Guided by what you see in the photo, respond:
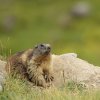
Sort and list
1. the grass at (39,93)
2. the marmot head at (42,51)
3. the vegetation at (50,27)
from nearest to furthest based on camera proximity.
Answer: the grass at (39,93) < the marmot head at (42,51) < the vegetation at (50,27)

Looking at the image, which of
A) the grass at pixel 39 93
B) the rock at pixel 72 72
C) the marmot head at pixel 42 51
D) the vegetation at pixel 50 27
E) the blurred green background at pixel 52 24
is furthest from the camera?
the blurred green background at pixel 52 24

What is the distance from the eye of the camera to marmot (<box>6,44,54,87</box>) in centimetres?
1872

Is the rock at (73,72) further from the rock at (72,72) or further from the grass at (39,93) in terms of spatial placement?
the grass at (39,93)

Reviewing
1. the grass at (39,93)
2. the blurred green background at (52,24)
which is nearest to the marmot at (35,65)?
the grass at (39,93)

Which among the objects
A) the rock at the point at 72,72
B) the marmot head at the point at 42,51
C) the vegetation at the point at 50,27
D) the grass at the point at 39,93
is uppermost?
the vegetation at the point at 50,27

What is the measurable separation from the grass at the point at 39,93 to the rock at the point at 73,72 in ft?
2.95

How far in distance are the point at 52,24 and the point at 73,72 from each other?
3682 cm

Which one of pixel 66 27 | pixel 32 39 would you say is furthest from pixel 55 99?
pixel 66 27

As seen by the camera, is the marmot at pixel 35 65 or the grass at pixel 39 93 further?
the marmot at pixel 35 65

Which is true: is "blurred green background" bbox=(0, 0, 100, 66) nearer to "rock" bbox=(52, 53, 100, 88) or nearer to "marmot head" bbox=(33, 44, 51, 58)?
"rock" bbox=(52, 53, 100, 88)

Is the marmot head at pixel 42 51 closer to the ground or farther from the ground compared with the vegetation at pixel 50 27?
closer to the ground

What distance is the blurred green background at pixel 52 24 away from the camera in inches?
1974

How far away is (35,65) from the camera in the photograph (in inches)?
744

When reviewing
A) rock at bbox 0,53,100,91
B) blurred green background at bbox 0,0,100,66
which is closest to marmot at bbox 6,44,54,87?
rock at bbox 0,53,100,91
